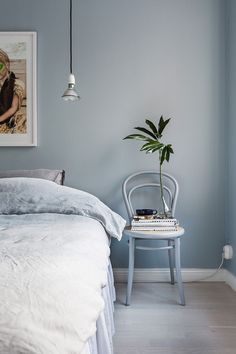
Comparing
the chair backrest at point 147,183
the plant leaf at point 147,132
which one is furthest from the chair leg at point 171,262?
the plant leaf at point 147,132

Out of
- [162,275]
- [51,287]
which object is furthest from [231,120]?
[51,287]

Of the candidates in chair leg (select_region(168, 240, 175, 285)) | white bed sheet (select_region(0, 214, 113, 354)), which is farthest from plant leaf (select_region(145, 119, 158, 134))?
white bed sheet (select_region(0, 214, 113, 354))

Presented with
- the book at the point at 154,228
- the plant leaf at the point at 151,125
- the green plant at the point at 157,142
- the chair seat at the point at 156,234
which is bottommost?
the chair seat at the point at 156,234

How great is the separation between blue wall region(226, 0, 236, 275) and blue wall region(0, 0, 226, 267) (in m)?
0.06

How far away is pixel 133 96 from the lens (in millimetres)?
2740

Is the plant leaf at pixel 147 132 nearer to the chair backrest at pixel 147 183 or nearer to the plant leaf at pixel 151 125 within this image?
the plant leaf at pixel 151 125

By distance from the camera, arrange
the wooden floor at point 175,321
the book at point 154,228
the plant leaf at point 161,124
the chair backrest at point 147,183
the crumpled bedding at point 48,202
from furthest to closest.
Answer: the chair backrest at point 147,183 < the plant leaf at point 161,124 < the book at point 154,228 < the crumpled bedding at point 48,202 < the wooden floor at point 175,321

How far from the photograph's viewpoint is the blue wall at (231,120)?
8.49ft

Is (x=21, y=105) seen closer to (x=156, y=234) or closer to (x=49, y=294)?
(x=156, y=234)

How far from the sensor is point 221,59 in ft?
8.97

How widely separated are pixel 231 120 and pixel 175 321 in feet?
5.18

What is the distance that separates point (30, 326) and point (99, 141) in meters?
2.20

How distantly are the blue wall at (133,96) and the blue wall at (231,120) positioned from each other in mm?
62

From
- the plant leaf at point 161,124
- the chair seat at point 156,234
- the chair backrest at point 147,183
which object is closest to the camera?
the chair seat at point 156,234
